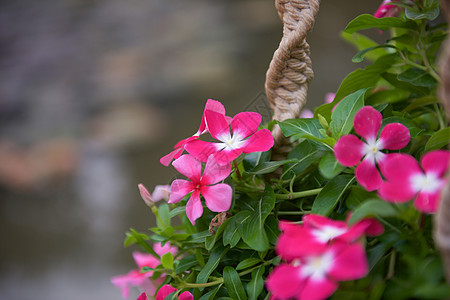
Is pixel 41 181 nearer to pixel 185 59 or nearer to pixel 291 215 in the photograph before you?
pixel 185 59

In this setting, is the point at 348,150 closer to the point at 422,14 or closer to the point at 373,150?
the point at 373,150

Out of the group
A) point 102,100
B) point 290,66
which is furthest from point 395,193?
point 102,100

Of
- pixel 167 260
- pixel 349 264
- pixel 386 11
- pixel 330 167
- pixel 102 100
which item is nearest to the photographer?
pixel 349 264

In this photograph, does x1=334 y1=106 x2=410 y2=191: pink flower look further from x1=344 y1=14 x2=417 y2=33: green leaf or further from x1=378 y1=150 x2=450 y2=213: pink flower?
x1=344 y1=14 x2=417 y2=33: green leaf

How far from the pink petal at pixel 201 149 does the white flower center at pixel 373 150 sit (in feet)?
0.48

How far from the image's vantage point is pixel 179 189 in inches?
16.1

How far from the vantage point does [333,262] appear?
0.27 m

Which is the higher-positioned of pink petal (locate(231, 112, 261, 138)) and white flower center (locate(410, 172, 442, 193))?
pink petal (locate(231, 112, 261, 138))

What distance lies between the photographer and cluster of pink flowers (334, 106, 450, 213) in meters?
0.29

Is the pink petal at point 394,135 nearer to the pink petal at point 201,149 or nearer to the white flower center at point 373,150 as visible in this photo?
the white flower center at point 373,150

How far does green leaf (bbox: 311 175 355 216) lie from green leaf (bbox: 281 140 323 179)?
47 mm

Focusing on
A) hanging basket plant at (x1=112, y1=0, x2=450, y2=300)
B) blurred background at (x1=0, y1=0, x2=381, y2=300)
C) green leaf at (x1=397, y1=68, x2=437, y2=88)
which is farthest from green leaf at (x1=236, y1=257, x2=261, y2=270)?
blurred background at (x1=0, y1=0, x2=381, y2=300)

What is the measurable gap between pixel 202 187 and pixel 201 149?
4 cm

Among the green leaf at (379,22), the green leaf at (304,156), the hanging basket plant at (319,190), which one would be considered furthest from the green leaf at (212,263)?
the green leaf at (379,22)
